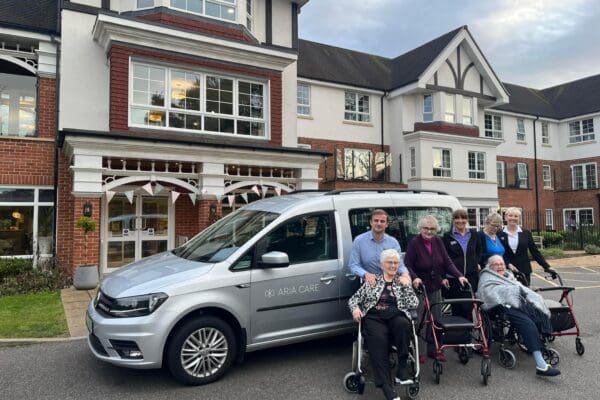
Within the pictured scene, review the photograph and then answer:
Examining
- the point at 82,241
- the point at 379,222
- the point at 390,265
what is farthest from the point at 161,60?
the point at 390,265

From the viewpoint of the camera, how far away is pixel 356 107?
2266cm

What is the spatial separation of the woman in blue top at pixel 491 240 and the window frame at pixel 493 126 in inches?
905

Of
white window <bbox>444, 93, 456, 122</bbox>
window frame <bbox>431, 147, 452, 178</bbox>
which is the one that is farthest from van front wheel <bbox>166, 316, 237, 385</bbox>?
white window <bbox>444, 93, 456, 122</bbox>

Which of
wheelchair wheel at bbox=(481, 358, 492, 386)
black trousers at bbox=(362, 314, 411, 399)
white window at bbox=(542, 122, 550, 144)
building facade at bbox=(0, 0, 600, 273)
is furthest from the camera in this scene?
white window at bbox=(542, 122, 550, 144)

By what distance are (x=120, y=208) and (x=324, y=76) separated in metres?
12.7

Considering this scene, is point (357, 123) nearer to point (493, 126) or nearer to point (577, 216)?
point (493, 126)

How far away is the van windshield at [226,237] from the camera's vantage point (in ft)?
16.7

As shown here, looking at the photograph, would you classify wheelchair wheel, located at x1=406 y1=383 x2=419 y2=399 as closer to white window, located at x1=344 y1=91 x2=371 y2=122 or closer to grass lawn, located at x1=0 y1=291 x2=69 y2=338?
grass lawn, located at x1=0 y1=291 x2=69 y2=338

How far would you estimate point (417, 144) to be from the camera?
72.3ft

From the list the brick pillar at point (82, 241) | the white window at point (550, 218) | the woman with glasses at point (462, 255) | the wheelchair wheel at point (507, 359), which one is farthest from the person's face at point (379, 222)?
the white window at point (550, 218)

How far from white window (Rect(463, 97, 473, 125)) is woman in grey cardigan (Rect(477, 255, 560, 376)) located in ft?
66.7

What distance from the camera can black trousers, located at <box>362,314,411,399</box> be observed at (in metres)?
4.13

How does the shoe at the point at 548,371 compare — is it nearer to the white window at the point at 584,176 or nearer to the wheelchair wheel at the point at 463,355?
the wheelchair wheel at the point at 463,355

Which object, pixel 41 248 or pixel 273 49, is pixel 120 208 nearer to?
pixel 41 248
